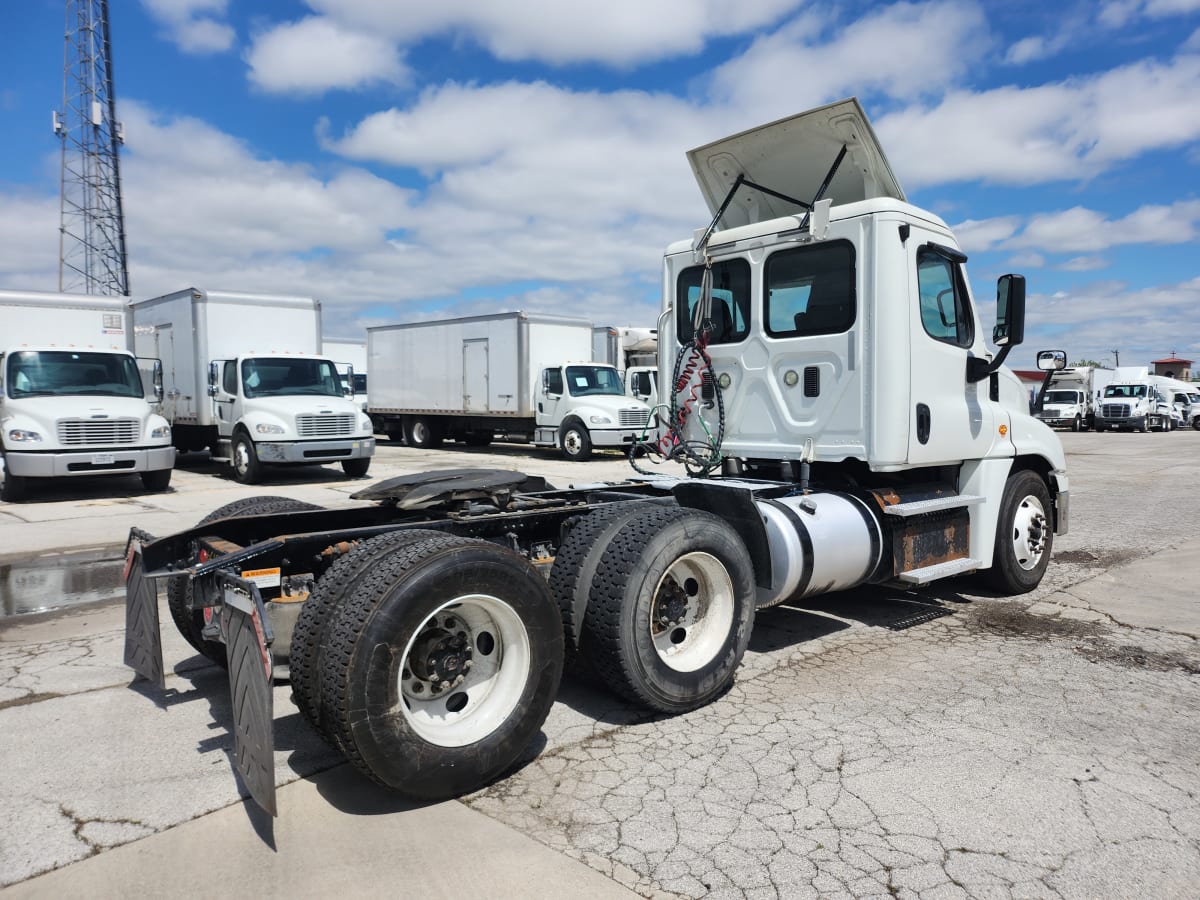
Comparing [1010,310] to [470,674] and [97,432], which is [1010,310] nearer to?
[470,674]

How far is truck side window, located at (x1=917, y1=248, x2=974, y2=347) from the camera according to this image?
221 inches

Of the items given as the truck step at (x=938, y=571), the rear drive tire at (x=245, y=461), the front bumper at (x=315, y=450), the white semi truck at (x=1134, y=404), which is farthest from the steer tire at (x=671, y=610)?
the white semi truck at (x=1134, y=404)

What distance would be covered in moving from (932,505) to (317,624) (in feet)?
13.8

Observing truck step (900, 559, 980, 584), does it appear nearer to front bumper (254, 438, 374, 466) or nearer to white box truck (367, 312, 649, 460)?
front bumper (254, 438, 374, 466)

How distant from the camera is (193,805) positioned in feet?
10.7

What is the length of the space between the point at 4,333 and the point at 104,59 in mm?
28224

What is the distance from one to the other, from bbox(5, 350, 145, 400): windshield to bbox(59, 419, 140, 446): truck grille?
3.75ft

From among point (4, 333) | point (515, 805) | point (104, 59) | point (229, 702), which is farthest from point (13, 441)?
point (104, 59)

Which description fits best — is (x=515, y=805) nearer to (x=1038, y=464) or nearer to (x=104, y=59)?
(x=1038, y=464)

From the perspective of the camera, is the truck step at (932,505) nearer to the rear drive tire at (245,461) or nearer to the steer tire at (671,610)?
the steer tire at (671,610)

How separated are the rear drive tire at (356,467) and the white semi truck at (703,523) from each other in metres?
10.1

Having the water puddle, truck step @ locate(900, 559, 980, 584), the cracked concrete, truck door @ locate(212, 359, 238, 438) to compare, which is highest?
truck door @ locate(212, 359, 238, 438)

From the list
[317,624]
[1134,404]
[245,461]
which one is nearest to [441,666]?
[317,624]

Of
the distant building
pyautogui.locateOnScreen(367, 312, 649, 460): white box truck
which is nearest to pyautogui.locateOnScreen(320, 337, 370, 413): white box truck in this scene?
pyautogui.locateOnScreen(367, 312, 649, 460): white box truck
